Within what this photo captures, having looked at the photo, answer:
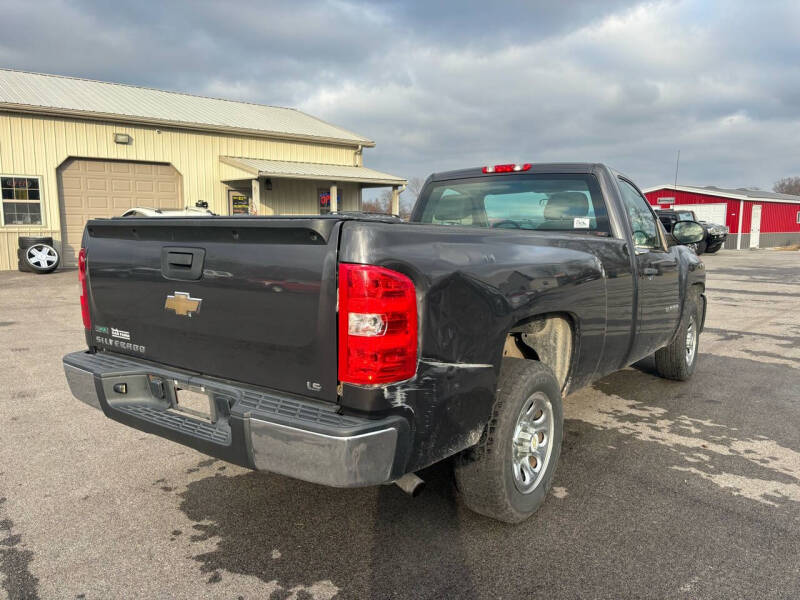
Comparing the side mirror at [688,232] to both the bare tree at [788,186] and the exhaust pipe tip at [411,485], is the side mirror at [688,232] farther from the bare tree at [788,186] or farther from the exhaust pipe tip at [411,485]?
the bare tree at [788,186]

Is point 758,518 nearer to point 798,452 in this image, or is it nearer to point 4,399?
point 798,452

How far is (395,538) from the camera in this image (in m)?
2.87

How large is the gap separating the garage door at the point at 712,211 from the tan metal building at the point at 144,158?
1030 inches

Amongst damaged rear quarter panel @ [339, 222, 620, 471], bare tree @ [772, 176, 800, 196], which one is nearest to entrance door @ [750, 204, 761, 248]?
damaged rear quarter panel @ [339, 222, 620, 471]

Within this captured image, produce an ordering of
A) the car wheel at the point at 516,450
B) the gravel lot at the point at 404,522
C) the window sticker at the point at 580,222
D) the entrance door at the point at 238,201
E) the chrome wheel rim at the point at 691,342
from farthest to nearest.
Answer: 1. the entrance door at the point at 238,201
2. the chrome wheel rim at the point at 691,342
3. the window sticker at the point at 580,222
4. the car wheel at the point at 516,450
5. the gravel lot at the point at 404,522

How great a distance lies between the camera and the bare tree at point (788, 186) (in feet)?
334

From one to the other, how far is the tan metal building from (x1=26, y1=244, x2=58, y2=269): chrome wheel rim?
118cm

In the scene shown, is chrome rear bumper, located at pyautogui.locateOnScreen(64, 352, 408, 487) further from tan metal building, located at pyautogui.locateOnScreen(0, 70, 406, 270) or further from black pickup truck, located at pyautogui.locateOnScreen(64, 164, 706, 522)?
tan metal building, located at pyautogui.locateOnScreen(0, 70, 406, 270)

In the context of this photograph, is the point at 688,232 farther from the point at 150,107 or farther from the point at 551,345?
the point at 150,107

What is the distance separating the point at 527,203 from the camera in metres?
4.30

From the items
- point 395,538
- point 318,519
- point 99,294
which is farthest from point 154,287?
point 395,538

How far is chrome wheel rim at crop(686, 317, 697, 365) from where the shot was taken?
5.73 metres

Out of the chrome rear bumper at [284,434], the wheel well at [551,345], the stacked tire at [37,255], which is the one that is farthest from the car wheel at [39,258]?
the wheel well at [551,345]

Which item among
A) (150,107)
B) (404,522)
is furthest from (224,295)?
(150,107)
